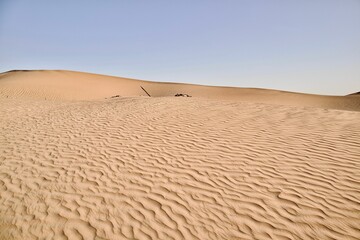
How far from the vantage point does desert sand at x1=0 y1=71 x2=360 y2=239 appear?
396cm

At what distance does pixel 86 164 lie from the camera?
631cm

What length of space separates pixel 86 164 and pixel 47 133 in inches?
158

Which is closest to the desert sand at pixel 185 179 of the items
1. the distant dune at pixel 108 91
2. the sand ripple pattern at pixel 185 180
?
the sand ripple pattern at pixel 185 180

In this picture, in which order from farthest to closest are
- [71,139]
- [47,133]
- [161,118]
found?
[161,118], [47,133], [71,139]

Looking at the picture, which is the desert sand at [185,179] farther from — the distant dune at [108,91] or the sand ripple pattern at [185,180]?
the distant dune at [108,91]

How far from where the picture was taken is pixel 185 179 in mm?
5348

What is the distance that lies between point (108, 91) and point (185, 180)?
35565 mm

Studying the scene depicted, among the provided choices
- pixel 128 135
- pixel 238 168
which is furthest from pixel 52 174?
pixel 238 168

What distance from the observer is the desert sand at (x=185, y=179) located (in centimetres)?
396

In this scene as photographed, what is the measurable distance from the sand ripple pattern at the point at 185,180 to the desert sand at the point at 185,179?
0.07 feet

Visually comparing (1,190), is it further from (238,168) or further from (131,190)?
(238,168)

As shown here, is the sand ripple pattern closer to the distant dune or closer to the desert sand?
the desert sand

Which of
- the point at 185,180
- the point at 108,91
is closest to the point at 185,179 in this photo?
the point at 185,180

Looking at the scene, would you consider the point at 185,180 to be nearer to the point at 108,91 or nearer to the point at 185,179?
the point at 185,179
